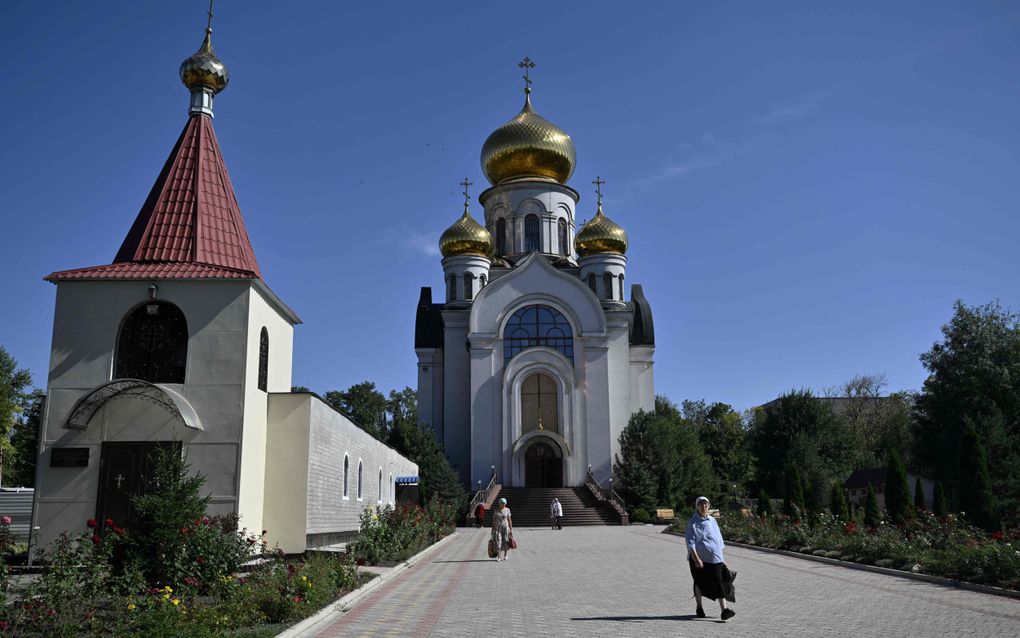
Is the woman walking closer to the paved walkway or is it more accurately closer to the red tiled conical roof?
the paved walkway

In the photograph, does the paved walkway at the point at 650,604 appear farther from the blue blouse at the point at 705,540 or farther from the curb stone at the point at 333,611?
the blue blouse at the point at 705,540

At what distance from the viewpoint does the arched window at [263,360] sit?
15188 millimetres

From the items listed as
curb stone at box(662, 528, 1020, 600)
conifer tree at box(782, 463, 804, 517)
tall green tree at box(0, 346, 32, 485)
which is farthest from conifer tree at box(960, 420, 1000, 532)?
Answer: tall green tree at box(0, 346, 32, 485)

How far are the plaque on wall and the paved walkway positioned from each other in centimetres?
583

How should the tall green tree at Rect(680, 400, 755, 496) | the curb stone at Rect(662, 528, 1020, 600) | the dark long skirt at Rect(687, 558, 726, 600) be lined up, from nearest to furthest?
the dark long skirt at Rect(687, 558, 726, 600) < the curb stone at Rect(662, 528, 1020, 600) < the tall green tree at Rect(680, 400, 755, 496)

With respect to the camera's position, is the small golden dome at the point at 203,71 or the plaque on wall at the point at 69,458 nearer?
the plaque on wall at the point at 69,458

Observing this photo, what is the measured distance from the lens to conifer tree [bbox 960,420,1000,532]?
25750mm

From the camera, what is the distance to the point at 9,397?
36.9 metres

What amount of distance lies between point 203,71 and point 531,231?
25638 millimetres

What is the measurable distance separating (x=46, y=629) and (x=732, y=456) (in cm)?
5673

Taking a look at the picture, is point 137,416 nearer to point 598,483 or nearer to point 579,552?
point 579,552

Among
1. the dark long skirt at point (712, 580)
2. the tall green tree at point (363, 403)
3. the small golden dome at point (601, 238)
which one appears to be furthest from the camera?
the tall green tree at point (363, 403)

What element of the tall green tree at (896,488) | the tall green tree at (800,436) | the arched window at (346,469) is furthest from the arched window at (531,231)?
the arched window at (346,469)

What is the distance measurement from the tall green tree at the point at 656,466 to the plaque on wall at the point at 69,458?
23609mm
